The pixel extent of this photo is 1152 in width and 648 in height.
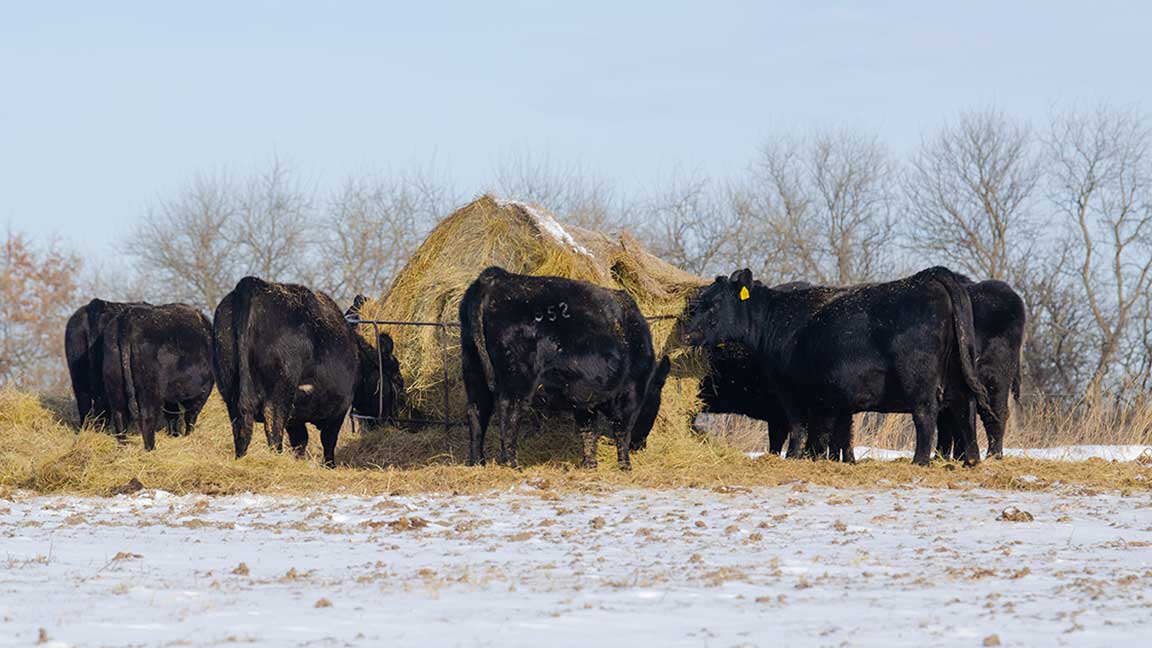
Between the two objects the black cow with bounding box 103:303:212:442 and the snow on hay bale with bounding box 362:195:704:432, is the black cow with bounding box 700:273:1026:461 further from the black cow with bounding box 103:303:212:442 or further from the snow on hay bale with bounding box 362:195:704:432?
the black cow with bounding box 103:303:212:442

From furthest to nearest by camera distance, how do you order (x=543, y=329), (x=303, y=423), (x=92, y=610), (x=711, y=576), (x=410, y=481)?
(x=303, y=423)
(x=543, y=329)
(x=410, y=481)
(x=711, y=576)
(x=92, y=610)

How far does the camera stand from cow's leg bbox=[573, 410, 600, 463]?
40.1ft

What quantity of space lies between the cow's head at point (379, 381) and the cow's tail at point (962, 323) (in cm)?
555

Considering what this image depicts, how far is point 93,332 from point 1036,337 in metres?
26.9

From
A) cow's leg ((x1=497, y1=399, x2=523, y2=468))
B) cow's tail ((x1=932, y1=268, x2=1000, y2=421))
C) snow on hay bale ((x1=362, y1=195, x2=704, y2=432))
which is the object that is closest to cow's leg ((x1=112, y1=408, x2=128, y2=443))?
snow on hay bale ((x1=362, y1=195, x2=704, y2=432))

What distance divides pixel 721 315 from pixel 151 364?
5.92 m

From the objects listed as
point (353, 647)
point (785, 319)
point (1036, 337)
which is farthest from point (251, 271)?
point (353, 647)

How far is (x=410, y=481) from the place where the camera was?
11.0m

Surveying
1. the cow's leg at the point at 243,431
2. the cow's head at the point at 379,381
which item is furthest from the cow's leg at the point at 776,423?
the cow's leg at the point at 243,431

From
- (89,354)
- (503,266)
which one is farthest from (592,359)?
(89,354)

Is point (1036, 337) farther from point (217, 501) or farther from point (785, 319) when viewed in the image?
point (217, 501)

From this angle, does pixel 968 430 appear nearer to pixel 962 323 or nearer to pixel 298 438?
pixel 962 323

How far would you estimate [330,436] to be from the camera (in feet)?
43.7

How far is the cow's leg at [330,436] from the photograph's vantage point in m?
13.2
